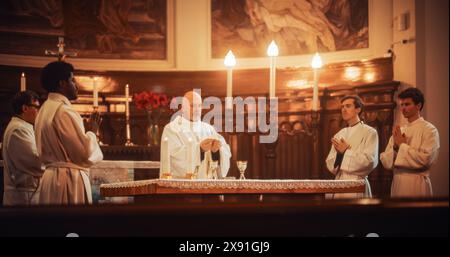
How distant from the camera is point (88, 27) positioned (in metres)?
11.4

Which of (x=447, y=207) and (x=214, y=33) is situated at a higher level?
(x=214, y=33)

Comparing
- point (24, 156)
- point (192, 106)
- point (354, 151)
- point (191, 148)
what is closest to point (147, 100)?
point (192, 106)

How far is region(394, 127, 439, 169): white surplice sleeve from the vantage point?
709cm

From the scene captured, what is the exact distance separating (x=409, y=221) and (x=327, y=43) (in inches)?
327

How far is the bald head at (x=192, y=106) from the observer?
7.73 metres

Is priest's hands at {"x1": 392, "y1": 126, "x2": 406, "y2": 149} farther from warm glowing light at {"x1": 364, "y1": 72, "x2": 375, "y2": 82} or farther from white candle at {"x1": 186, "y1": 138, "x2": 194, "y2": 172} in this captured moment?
warm glowing light at {"x1": 364, "y1": 72, "x2": 375, "y2": 82}

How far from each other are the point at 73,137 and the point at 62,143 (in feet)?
0.33

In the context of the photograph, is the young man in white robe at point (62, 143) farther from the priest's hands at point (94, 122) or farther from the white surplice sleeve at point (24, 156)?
the white surplice sleeve at point (24, 156)

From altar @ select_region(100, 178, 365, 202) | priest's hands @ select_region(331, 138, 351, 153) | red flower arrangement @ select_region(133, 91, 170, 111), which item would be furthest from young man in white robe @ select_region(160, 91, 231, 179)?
priest's hands @ select_region(331, 138, 351, 153)

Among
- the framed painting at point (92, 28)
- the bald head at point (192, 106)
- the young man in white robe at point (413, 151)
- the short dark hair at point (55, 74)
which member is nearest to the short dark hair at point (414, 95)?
the young man in white robe at point (413, 151)

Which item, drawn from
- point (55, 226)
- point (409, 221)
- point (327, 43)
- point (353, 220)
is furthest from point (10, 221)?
point (327, 43)

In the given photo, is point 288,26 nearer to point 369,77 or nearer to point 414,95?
point 369,77

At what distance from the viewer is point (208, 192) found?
614 centimetres

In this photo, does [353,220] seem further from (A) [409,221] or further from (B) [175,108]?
(B) [175,108]
